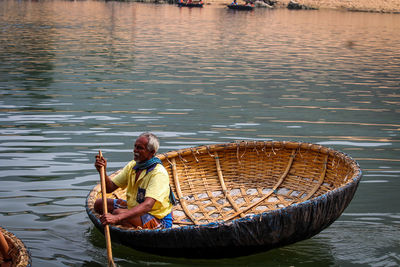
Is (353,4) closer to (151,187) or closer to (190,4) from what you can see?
(190,4)

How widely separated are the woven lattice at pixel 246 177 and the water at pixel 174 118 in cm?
65

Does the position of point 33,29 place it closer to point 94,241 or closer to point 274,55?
point 274,55

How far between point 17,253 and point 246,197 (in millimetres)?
3088

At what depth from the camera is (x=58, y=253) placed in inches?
201

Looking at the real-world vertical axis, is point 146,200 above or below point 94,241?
above

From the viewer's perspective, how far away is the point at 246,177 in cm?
684

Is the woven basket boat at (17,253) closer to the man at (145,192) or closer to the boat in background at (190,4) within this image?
the man at (145,192)

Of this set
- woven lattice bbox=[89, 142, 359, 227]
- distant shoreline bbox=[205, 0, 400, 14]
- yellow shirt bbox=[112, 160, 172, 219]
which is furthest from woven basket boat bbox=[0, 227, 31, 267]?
distant shoreline bbox=[205, 0, 400, 14]

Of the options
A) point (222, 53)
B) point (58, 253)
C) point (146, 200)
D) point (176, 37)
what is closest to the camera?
point (146, 200)

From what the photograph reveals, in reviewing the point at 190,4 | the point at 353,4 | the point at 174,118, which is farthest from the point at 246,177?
the point at 353,4

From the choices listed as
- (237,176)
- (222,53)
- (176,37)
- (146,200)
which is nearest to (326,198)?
(146,200)

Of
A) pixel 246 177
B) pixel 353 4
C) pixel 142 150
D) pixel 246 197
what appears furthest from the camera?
pixel 353 4

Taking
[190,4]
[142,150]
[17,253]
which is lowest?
[17,253]

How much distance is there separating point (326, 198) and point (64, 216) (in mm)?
3096
